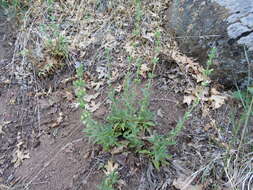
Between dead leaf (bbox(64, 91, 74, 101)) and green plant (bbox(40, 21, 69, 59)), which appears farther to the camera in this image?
green plant (bbox(40, 21, 69, 59))

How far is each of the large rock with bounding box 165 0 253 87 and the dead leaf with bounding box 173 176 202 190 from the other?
3.70 ft

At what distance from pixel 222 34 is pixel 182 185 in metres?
1.54

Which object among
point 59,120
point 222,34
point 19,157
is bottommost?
point 19,157

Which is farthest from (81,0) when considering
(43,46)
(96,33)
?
(43,46)

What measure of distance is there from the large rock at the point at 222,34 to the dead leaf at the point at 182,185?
1.13 metres

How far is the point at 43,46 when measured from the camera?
11.2 feet

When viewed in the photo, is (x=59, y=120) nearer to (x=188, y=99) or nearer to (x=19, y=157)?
(x=19, y=157)

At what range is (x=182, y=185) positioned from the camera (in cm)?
207

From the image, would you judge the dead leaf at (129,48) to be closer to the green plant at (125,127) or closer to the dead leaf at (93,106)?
the dead leaf at (93,106)

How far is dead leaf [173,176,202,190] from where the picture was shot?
80.8 inches

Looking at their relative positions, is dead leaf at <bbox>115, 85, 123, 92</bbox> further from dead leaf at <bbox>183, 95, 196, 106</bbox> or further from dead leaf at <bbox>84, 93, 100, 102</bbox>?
dead leaf at <bbox>183, 95, 196, 106</bbox>

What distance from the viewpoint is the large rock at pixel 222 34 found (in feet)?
8.05

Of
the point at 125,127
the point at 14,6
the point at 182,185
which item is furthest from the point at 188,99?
the point at 14,6

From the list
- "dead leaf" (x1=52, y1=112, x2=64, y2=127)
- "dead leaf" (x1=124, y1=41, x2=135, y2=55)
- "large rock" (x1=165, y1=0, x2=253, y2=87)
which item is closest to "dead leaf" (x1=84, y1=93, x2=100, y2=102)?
"dead leaf" (x1=52, y1=112, x2=64, y2=127)
